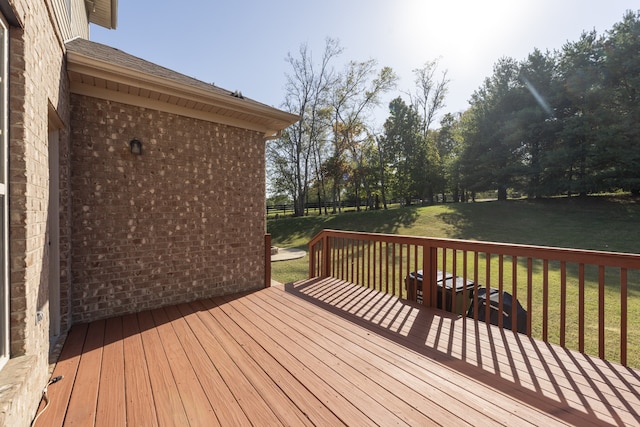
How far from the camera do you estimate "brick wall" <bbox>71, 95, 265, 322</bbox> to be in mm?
3332

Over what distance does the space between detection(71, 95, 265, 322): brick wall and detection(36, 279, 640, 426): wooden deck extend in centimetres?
54

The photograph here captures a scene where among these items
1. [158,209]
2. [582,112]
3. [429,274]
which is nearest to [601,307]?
[429,274]

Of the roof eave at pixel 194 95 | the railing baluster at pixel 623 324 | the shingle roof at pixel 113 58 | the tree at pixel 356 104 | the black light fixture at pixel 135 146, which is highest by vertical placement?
the tree at pixel 356 104

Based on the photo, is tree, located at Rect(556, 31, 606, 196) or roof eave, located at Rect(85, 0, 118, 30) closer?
roof eave, located at Rect(85, 0, 118, 30)

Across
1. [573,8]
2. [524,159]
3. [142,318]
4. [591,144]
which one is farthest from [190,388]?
[524,159]

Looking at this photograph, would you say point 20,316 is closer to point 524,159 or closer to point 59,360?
point 59,360

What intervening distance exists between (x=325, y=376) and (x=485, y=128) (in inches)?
800

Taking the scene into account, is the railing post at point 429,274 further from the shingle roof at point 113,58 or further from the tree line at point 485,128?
the tree line at point 485,128

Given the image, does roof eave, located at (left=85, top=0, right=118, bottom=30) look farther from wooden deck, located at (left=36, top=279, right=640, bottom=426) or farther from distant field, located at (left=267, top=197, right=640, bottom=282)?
distant field, located at (left=267, top=197, right=640, bottom=282)

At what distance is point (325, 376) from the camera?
7.53 ft

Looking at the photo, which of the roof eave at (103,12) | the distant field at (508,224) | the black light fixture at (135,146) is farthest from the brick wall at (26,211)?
the roof eave at (103,12)

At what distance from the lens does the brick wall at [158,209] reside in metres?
3.33

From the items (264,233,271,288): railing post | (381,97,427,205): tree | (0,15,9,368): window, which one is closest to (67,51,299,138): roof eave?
(0,15,9,368): window

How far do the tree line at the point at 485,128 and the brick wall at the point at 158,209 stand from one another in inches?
668
